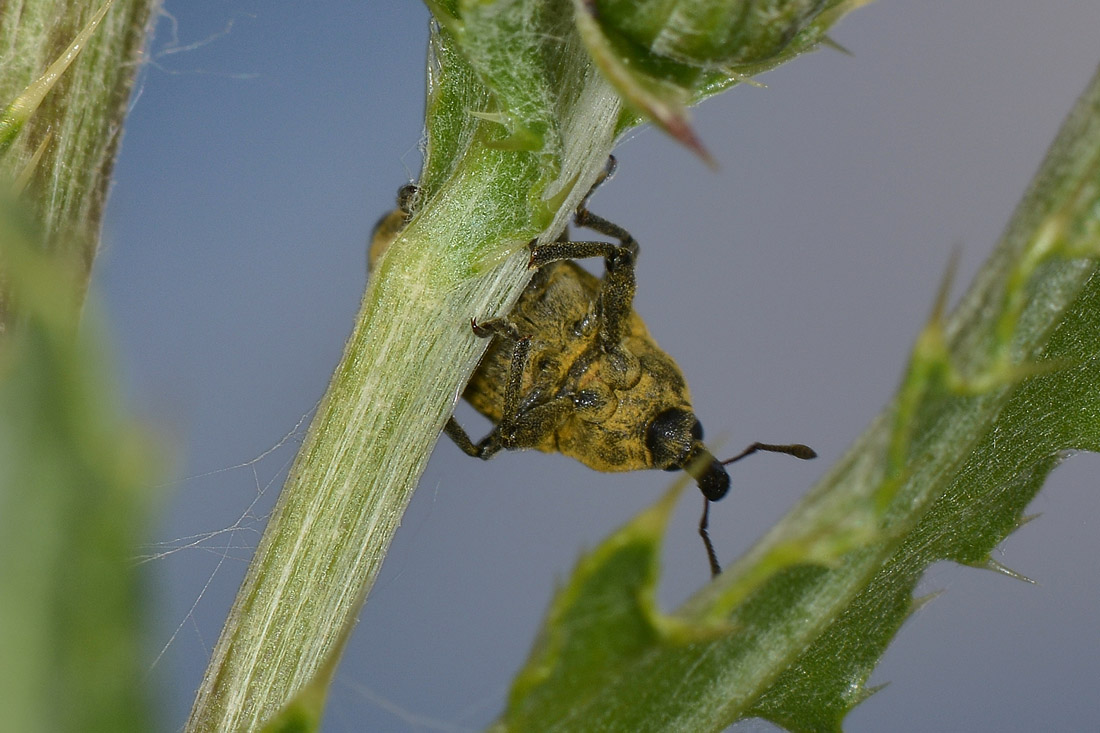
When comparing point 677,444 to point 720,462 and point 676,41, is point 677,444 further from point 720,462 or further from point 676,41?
point 676,41

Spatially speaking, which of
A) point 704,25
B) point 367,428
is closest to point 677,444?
point 367,428

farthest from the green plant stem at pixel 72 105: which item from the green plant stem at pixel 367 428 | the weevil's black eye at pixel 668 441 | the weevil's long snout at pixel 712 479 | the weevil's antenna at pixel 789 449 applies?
the weevil's antenna at pixel 789 449

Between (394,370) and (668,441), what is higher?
(394,370)

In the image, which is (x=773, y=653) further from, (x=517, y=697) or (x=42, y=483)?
(x=42, y=483)

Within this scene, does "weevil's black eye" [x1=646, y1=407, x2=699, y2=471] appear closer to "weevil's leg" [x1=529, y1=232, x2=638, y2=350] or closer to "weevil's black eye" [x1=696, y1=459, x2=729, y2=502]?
"weevil's black eye" [x1=696, y1=459, x2=729, y2=502]

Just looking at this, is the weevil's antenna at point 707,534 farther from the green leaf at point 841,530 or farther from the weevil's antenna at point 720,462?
the green leaf at point 841,530

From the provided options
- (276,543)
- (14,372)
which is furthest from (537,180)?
(14,372)
